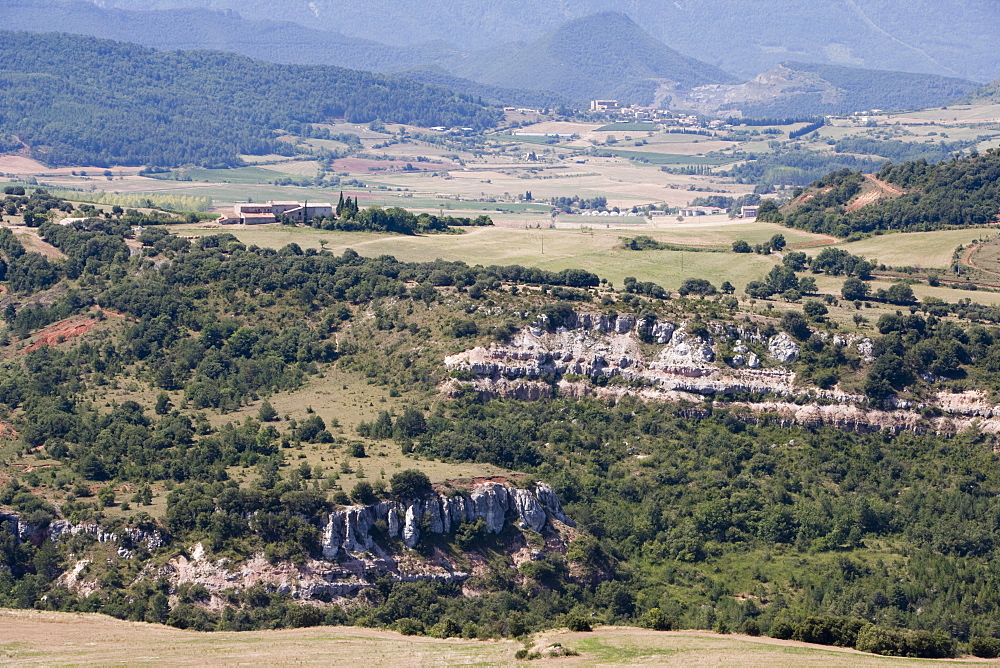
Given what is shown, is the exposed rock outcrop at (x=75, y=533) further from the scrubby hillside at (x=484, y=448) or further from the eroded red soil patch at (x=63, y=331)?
the eroded red soil patch at (x=63, y=331)

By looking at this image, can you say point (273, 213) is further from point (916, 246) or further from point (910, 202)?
point (910, 202)

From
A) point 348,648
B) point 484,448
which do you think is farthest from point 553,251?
point 348,648

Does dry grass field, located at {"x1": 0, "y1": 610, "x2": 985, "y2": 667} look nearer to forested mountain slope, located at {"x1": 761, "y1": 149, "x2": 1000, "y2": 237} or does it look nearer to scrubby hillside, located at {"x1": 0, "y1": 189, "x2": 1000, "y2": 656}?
scrubby hillside, located at {"x1": 0, "y1": 189, "x2": 1000, "y2": 656}

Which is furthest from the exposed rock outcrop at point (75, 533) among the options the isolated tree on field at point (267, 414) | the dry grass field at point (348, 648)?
the isolated tree on field at point (267, 414)

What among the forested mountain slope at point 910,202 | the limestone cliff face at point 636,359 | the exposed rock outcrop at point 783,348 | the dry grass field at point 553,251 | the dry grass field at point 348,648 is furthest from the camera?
the forested mountain slope at point 910,202

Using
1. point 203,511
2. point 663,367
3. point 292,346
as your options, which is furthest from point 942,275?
point 203,511

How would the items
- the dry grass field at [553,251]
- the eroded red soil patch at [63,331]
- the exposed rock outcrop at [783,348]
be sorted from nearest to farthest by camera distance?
→ the exposed rock outcrop at [783,348] → the eroded red soil patch at [63,331] → the dry grass field at [553,251]
